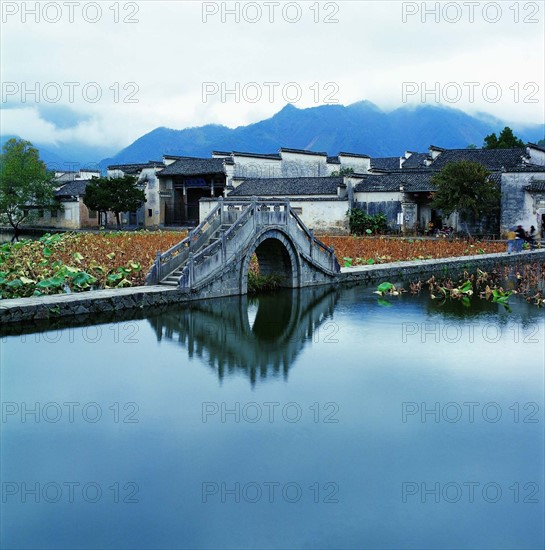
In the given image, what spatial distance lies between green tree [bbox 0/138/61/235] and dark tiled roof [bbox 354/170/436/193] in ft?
80.0

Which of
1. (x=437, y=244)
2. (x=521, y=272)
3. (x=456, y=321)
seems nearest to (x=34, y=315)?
(x=456, y=321)

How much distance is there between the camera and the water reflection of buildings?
12211 millimetres

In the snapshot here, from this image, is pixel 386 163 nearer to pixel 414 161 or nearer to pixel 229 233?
pixel 414 161

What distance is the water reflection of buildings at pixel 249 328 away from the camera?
1221 centimetres

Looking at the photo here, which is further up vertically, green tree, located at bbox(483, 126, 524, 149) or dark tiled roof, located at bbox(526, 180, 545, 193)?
green tree, located at bbox(483, 126, 524, 149)

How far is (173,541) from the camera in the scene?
6023mm

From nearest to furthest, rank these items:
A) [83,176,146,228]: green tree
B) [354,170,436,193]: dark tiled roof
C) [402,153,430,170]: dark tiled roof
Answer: [354,170,436,193]: dark tiled roof < [83,176,146,228]: green tree < [402,153,430,170]: dark tiled roof

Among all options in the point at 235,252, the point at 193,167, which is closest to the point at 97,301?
the point at 235,252

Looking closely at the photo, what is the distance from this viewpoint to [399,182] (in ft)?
135

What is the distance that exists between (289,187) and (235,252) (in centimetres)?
2568

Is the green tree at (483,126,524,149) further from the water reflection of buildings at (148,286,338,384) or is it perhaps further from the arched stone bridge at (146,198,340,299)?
the water reflection of buildings at (148,286,338,384)

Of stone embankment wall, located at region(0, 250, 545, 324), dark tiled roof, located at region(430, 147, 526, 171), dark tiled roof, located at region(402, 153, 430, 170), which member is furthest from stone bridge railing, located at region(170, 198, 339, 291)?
dark tiled roof, located at region(402, 153, 430, 170)

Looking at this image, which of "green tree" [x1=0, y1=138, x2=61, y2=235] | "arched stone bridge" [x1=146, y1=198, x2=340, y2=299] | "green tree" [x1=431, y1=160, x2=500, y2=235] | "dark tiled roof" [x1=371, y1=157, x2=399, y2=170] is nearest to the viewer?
"arched stone bridge" [x1=146, y1=198, x2=340, y2=299]

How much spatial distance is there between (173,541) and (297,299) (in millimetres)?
13096
